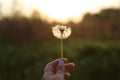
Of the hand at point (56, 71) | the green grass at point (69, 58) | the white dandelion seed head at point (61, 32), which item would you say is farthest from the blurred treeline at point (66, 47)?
the hand at point (56, 71)

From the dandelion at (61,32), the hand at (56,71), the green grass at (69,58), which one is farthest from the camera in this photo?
the green grass at (69,58)

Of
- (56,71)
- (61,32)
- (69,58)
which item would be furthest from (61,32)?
(69,58)

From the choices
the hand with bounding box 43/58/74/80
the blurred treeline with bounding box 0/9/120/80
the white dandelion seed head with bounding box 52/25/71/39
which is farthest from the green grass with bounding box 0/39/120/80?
the hand with bounding box 43/58/74/80

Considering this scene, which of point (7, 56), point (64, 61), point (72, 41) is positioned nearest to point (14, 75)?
point (7, 56)

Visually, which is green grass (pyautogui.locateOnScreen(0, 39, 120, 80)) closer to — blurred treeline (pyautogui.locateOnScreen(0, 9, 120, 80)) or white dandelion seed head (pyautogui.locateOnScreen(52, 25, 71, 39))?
blurred treeline (pyautogui.locateOnScreen(0, 9, 120, 80))

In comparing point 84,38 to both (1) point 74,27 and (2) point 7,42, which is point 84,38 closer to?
(1) point 74,27

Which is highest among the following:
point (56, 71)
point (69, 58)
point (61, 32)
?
point (61, 32)

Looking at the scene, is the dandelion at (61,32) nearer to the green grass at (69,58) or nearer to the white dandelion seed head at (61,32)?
the white dandelion seed head at (61,32)

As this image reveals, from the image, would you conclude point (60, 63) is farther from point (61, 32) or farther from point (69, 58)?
point (69, 58)

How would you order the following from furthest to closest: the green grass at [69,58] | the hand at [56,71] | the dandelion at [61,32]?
the green grass at [69,58], the dandelion at [61,32], the hand at [56,71]
